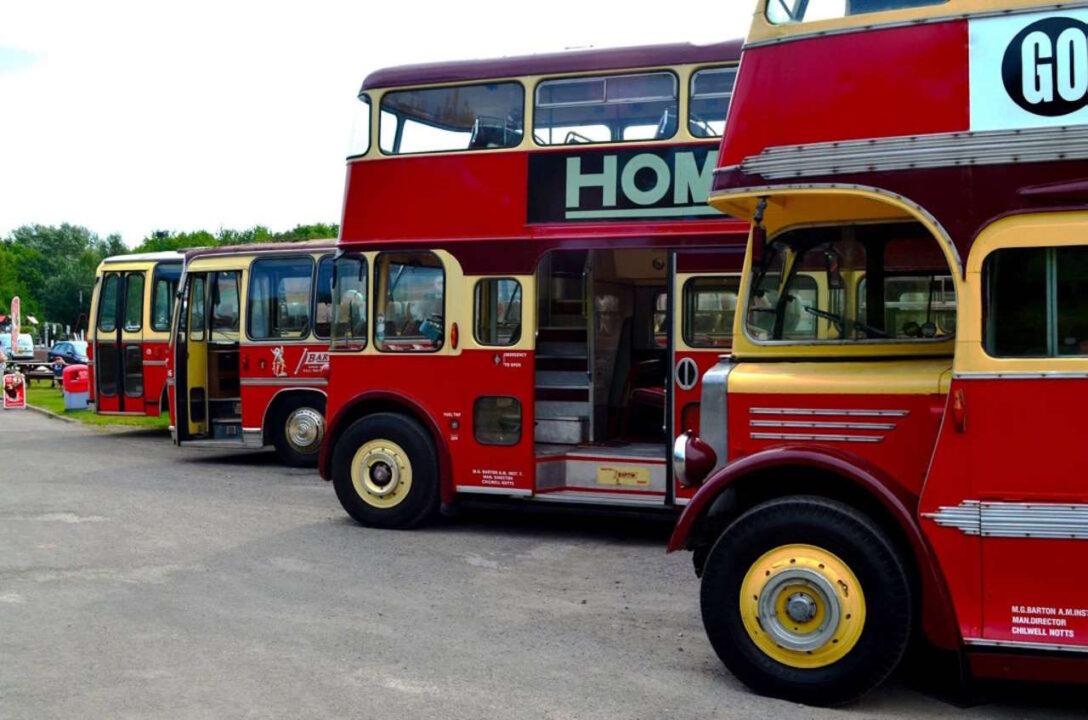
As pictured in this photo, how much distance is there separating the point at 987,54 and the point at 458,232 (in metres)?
5.73

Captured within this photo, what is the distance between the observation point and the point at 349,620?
7242 millimetres

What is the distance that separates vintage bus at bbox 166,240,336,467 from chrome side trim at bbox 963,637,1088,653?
36.3 ft

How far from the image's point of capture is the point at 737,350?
638cm

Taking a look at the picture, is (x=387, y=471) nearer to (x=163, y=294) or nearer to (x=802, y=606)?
(x=802, y=606)

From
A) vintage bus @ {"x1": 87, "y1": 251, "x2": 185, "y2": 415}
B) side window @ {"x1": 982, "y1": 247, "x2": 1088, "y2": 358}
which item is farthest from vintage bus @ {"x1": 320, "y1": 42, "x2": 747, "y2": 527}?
vintage bus @ {"x1": 87, "y1": 251, "x2": 185, "y2": 415}

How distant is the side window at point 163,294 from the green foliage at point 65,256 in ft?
175

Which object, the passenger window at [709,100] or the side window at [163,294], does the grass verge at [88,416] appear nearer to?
the side window at [163,294]

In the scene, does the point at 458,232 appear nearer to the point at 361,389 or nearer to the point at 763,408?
the point at 361,389

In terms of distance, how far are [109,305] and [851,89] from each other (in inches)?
650

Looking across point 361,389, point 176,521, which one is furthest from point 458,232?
point 176,521

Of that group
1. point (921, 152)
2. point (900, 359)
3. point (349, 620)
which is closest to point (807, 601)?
point (900, 359)

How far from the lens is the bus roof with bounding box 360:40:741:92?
9.73 m

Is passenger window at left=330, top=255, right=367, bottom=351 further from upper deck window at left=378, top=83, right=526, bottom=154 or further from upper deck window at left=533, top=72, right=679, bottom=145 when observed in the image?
upper deck window at left=533, top=72, right=679, bottom=145

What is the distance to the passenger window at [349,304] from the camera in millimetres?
10930
